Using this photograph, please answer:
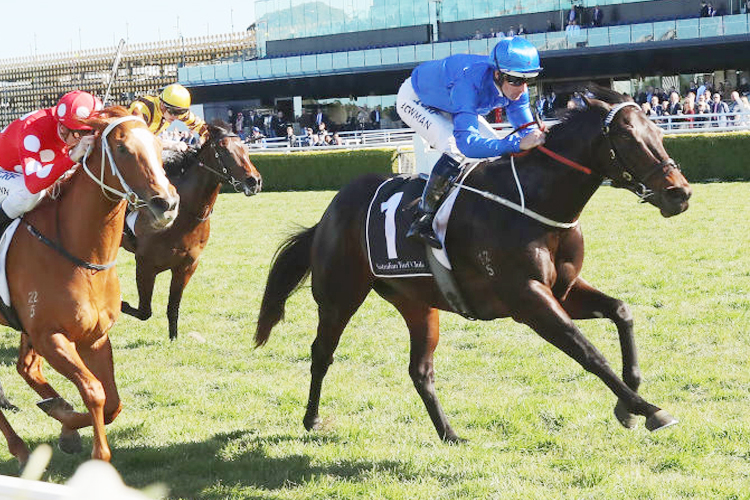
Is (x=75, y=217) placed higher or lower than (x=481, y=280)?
higher

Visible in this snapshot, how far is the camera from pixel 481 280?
4473 mm

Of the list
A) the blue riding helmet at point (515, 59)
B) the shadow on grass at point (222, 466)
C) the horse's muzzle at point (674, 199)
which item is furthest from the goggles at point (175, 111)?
the horse's muzzle at point (674, 199)

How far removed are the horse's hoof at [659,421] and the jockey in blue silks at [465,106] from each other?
1.33 meters

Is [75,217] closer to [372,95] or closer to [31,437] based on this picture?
[31,437]

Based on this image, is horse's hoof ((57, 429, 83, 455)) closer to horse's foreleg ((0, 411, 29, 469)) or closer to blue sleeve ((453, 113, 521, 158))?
horse's foreleg ((0, 411, 29, 469))

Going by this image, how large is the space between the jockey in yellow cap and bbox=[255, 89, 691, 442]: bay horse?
127 inches

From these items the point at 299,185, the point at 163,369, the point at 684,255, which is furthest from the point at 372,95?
the point at 163,369

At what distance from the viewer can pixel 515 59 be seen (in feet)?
14.4

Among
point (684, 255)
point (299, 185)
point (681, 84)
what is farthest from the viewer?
point (681, 84)

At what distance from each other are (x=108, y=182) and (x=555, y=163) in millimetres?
2046

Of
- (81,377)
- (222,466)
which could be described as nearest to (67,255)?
(81,377)

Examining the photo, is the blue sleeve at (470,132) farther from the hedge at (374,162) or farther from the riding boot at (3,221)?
the hedge at (374,162)

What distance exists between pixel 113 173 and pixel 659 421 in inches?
100

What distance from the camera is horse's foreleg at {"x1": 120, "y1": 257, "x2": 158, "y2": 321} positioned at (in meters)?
7.47
